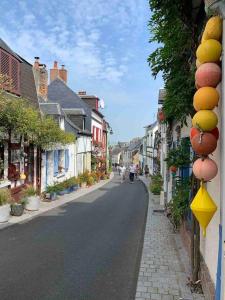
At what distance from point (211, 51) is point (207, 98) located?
54cm

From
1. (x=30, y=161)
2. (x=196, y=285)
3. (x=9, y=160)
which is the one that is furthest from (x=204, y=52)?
(x=30, y=161)

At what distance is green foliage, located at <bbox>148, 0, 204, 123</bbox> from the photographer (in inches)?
226

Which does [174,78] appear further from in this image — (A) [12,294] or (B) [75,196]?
(B) [75,196]

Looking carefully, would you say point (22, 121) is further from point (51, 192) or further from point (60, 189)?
point (60, 189)

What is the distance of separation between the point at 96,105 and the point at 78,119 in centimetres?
794

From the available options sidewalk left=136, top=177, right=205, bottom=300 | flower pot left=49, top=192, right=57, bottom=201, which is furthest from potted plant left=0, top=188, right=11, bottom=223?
flower pot left=49, top=192, right=57, bottom=201

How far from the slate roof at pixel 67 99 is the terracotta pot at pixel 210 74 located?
2860cm

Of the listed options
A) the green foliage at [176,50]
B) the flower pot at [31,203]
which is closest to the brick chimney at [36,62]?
the flower pot at [31,203]

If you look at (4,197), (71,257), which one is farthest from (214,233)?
(4,197)

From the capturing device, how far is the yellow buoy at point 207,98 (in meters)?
4.24

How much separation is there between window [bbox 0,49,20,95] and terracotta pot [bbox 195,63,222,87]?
35.8ft

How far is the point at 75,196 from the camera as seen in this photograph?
1969 cm

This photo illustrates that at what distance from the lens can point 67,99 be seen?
32.7 meters

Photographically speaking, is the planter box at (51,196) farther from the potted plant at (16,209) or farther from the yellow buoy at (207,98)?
the yellow buoy at (207,98)
